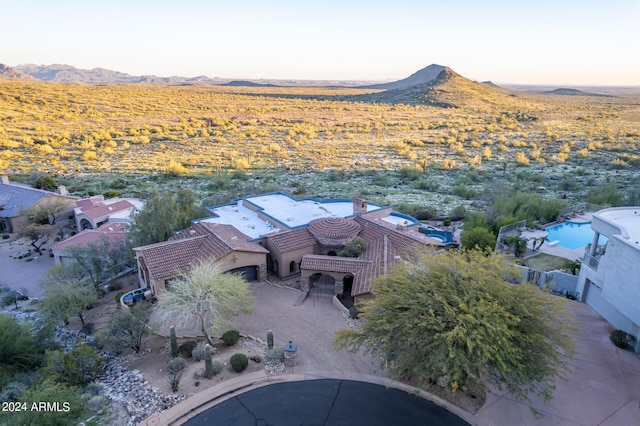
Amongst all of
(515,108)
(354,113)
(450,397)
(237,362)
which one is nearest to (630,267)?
(450,397)

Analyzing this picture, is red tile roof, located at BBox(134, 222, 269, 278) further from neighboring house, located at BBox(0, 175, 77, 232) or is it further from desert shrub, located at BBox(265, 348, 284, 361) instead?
neighboring house, located at BBox(0, 175, 77, 232)

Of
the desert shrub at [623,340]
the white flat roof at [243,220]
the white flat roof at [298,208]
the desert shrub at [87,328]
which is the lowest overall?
the desert shrub at [87,328]

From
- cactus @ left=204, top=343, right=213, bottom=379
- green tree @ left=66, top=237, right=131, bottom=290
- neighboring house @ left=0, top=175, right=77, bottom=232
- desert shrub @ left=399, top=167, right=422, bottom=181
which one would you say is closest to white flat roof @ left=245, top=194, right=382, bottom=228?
green tree @ left=66, top=237, right=131, bottom=290

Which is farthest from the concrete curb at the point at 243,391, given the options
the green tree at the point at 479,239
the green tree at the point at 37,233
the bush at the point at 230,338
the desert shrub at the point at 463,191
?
the desert shrub at the point at 463,191

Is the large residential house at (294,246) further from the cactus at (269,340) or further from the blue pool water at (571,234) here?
the blue pool water at (571,234)

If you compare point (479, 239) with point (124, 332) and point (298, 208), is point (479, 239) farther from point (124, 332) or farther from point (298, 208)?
point (124, 332)

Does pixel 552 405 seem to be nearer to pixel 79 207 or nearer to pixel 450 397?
pixel 450 397

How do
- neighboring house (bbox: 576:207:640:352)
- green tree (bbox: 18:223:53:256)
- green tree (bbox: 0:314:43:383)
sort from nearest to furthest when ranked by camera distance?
green tree (bbox: 0:314:43:383) → neighboring house (bbox: 576:207:640:352) → green tree (bbox: 18:223:53:256)
